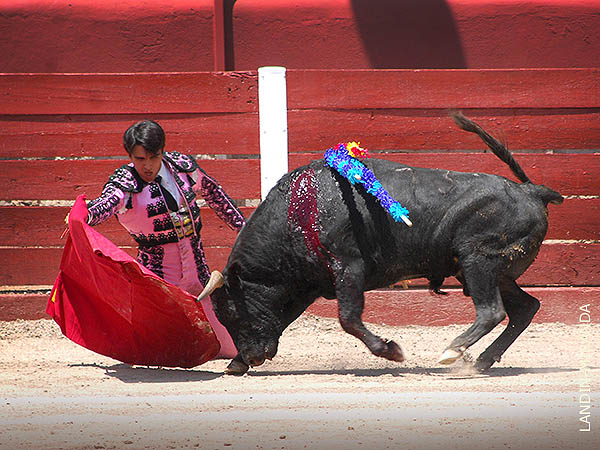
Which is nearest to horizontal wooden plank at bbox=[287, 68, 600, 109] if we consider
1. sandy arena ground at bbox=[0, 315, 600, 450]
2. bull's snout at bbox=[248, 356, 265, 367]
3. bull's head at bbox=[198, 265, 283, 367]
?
sandy arena ground at bbox=[0, 315, 600, 450]

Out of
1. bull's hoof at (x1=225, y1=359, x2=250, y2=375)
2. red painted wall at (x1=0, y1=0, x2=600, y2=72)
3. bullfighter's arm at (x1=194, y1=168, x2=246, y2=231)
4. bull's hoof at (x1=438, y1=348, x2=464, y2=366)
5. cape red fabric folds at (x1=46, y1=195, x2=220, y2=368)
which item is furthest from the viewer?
red painted wall at (x1=0, y1=0, x2=600, y2=72)

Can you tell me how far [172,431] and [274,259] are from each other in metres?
1.60

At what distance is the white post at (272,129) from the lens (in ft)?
21.4

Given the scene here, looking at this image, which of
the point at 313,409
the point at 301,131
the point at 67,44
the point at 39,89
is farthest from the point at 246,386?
the point at 67,44

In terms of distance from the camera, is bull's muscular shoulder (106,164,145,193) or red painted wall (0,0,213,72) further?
red painted wall (0,0,213,72)

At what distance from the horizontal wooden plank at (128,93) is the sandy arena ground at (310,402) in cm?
179

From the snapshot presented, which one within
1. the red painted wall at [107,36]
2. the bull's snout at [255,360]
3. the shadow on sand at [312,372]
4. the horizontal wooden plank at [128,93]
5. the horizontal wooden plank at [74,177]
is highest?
the red painted wall at [107,36]

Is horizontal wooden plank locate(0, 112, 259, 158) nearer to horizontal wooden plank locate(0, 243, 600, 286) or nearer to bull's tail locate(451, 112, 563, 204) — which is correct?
horizontal wooden plank locate(0, 243, 600, 286)

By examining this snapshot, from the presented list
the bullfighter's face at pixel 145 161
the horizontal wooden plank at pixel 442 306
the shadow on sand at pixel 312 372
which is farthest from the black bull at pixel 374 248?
the horizontal wooden plank at pixel 442 306

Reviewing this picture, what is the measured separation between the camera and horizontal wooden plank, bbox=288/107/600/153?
260 inches

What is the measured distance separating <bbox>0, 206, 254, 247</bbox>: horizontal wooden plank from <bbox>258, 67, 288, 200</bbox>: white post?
290 millimetres

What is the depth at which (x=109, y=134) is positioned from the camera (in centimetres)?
661

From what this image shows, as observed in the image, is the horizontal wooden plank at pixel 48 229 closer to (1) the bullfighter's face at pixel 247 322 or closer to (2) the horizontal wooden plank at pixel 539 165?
(2) the horizontal wooden plank at pixel 539 165

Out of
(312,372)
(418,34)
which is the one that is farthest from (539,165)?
(312,372)
